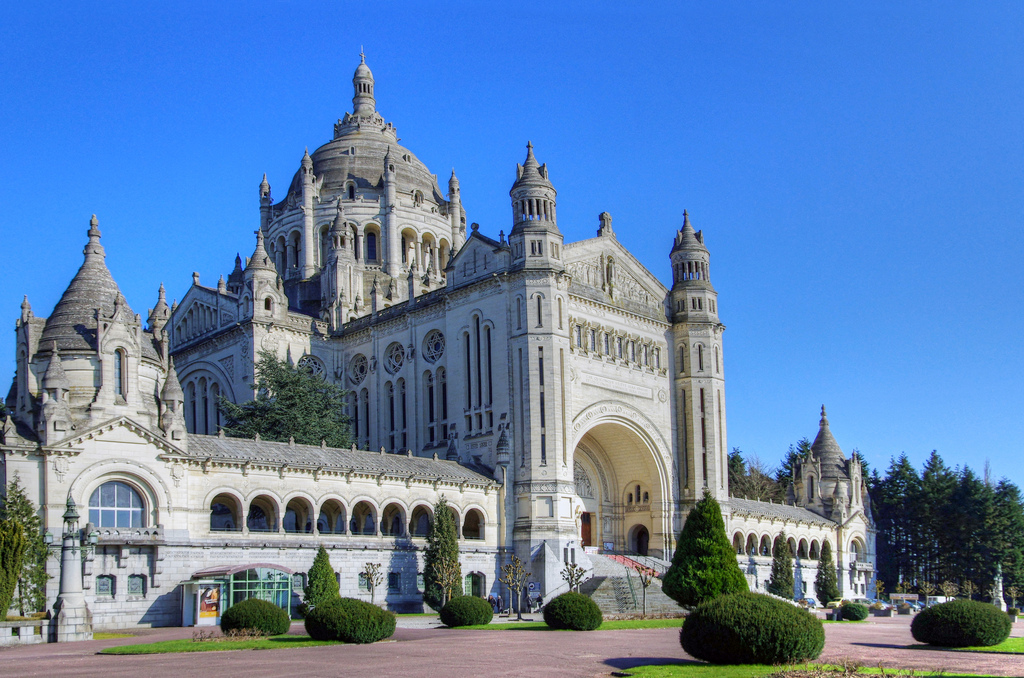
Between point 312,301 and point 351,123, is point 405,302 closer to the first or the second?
point 312,301

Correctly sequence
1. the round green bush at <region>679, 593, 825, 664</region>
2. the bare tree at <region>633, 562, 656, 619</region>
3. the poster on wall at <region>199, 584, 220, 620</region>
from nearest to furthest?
the round green bush at <region>679, 593, 825, 664</region> < the poster on wall at <region>199, 584, 220, 620</region> < the bare tree at <region>633, 562, 656, 619</region>

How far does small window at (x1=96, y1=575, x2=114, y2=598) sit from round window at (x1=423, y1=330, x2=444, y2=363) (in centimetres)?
2617

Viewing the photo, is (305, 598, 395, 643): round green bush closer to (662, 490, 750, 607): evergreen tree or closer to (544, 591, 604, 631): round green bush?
(544, 591, 604, 631): round green bush

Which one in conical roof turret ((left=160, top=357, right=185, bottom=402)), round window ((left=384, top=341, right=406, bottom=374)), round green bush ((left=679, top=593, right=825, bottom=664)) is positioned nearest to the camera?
round green bush ((left=679, top=593, right=825, bottom=664))

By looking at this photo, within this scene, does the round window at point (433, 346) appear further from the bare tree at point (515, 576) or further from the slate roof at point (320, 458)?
the bare tree at point (515, 576)

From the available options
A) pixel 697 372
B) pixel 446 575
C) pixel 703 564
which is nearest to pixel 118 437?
pixel 446 575

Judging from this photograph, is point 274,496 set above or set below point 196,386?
below

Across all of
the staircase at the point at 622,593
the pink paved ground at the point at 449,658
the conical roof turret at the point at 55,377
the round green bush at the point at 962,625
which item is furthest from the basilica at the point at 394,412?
the round green bush at the point at 962,625

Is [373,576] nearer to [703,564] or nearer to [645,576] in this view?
[645,576]

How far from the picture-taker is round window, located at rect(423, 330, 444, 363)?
216ft

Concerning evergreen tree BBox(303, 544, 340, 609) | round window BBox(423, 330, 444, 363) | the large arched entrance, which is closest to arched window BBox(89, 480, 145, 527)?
evergreen tree BBox(303, 544, 340, 609)

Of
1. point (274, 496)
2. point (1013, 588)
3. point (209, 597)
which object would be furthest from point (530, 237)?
point (1013, 588)

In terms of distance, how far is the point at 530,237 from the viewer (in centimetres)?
6106

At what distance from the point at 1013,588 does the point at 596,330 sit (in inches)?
1797
